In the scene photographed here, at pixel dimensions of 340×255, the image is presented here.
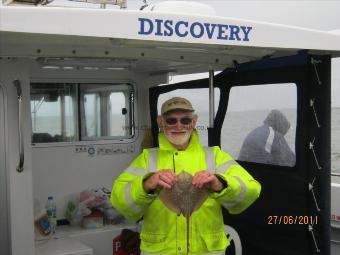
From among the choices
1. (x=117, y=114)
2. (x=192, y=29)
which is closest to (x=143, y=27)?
(x=192, y=29)

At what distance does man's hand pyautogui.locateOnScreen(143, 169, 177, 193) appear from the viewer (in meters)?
2.65

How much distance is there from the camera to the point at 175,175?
2791mm

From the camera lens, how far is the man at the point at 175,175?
2.88 metres

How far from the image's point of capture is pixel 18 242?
3529 mm

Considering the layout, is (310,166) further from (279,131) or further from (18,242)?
(18,242)

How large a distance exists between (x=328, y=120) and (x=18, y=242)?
89.7 inches

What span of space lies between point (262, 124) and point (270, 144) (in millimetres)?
184

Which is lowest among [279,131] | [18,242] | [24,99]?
[18,242]

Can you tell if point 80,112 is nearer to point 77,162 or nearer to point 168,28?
point 77,162

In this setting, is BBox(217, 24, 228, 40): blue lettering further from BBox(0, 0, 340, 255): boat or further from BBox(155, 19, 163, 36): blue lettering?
BBox(155, 19, 163, 36): blue lettering

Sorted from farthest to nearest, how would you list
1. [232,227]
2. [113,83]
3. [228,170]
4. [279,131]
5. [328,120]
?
1. [113,83]
2. [232,227]
3. [279,131]
4. [328,120]
5. [228,170]

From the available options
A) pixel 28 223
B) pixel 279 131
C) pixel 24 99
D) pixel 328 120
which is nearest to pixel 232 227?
pixel 279 131
